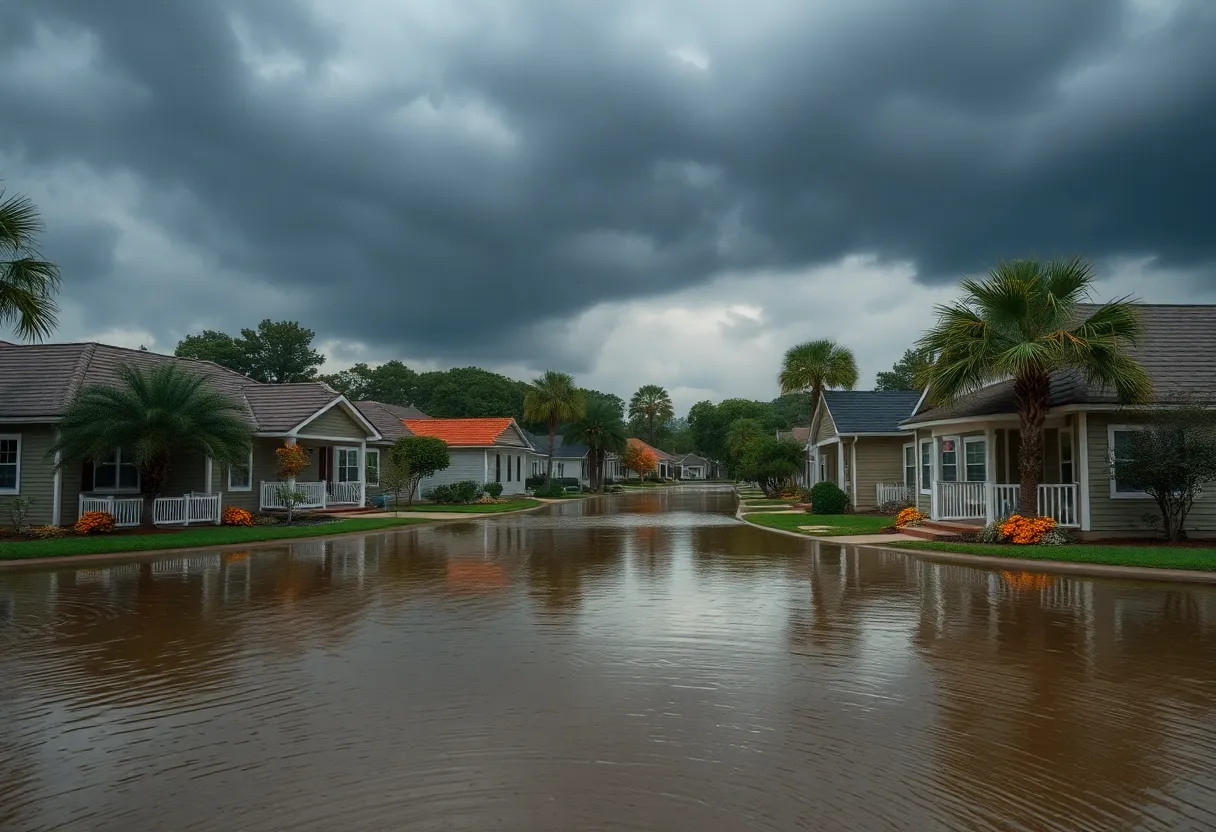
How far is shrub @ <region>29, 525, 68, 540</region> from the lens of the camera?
20875 mm

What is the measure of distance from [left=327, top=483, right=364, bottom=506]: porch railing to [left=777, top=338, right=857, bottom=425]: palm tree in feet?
77.0

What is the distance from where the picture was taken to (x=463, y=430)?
47.9 meters

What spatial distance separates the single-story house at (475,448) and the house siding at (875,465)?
68.8ft

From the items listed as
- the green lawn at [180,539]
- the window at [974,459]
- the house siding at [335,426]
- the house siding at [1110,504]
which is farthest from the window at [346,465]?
the house siding at [1110,504]

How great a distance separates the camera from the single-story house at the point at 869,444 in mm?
32656

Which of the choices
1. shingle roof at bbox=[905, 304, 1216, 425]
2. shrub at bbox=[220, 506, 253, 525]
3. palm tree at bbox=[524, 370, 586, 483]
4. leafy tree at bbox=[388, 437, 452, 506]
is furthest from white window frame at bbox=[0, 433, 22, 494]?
palm tree at bbox=[524, 370, 586, 483]

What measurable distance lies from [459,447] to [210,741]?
40518mm

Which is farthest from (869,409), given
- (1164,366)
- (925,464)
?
(1164,366)

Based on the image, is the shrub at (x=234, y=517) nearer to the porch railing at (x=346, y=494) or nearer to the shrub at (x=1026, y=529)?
the porch railing at (x=346, y=494)

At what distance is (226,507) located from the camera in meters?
A: 27.5

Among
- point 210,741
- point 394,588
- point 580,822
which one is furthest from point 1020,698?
point 394,588

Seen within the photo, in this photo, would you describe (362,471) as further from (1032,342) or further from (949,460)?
(1032,342)

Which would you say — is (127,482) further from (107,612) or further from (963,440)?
(963,440)

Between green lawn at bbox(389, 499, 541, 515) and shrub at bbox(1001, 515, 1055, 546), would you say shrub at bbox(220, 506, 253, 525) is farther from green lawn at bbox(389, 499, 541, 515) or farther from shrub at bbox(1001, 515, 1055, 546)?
shrub at bbox(1001, 515, 1055, 546)
